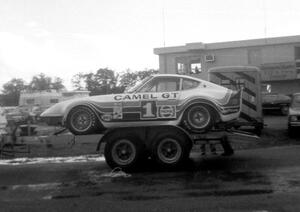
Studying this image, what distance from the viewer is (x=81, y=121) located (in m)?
10.1

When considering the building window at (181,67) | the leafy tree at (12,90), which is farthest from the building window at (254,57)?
the leafy tree at (12,90)

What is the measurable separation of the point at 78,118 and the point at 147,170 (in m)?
1.85

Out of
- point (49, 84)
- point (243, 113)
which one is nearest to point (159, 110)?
point (243, 113)

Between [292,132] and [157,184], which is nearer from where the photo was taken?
[157,184]

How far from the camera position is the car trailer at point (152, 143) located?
1008 cm

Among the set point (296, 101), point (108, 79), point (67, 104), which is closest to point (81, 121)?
point (67, 104)

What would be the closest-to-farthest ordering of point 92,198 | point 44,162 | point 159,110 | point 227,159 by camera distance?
point 92,198, point 159,110, point 227,159, point 44,162

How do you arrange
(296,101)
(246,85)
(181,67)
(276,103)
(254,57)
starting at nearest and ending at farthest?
(246,85) < (296,101) < (276,103) < (254,57) < (181,67)

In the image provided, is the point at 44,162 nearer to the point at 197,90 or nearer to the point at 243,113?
the point at 197,90

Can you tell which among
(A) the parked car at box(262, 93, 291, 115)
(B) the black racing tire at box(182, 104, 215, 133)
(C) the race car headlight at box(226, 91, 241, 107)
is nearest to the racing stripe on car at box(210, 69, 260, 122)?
(C) the race car headlight at box(226, 91, 241, 107)

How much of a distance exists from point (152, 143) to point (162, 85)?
1.28 metres

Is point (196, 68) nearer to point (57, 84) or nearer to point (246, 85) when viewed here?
point (246, 85)

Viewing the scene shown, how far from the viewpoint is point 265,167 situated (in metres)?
10.0

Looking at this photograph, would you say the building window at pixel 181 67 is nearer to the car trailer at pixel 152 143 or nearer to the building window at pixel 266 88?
the building window at pixel 266 88
